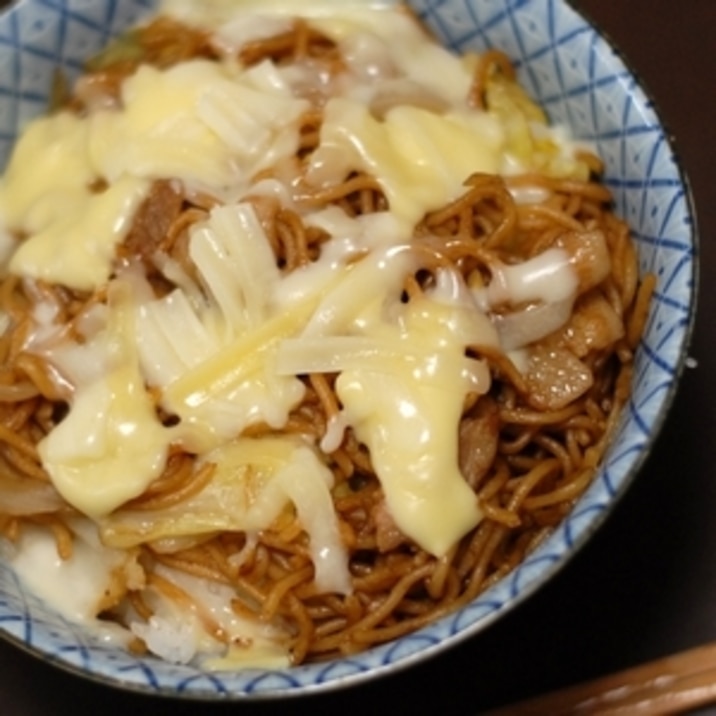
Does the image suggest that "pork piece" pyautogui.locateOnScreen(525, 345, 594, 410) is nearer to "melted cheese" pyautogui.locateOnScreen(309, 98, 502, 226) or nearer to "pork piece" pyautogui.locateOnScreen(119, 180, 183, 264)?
"melted cheese" pyautogui.locateOnScreen(309, 98, 502, 226)

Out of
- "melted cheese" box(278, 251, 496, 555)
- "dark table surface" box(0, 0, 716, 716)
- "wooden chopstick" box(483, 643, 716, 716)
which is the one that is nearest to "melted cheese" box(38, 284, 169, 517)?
"melted cheese" box(278, 251, 496, 555)

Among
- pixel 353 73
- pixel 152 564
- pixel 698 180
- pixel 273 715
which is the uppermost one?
pixel 353 73

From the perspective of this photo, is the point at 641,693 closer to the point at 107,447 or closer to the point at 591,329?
the point at 591,329

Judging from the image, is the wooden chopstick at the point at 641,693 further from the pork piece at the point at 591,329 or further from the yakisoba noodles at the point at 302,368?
the pork piece at the point at 591,329

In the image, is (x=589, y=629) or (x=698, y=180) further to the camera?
(x=698, y=180)

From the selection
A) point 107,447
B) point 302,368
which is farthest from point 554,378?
point 107,447

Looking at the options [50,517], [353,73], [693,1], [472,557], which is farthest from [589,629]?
[693,1]

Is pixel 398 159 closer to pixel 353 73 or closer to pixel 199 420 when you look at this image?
pixel 353 73
